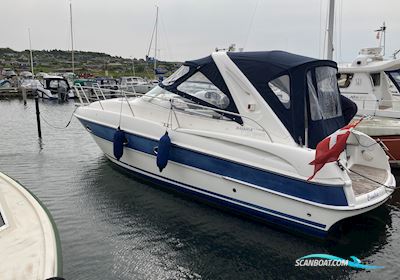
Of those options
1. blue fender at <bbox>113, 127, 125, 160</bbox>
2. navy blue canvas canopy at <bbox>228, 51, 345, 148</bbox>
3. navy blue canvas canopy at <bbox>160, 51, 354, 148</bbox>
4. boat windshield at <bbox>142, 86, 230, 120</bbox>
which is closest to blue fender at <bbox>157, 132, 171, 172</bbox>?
boat windshield at <bbox>142, 86, 230, 120</bbox>

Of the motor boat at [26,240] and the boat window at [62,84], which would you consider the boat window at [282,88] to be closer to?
the motor boat at [26,240]

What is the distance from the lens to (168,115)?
321 inches

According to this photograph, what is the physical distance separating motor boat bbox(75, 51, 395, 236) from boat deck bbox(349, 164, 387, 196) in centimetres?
2

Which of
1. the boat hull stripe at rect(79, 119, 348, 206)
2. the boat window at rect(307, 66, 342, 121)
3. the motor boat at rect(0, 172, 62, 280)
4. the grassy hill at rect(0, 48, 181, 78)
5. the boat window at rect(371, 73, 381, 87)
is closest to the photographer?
the motor boat at rect(0, 172, 62, 280)

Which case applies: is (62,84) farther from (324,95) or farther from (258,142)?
(258,142)

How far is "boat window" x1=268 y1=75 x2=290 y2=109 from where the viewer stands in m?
6.77

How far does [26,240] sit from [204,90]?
485cm

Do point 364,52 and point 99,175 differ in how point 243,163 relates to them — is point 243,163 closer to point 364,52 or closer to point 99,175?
point 99,175

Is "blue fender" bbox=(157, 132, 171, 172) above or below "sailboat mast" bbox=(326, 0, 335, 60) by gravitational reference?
below

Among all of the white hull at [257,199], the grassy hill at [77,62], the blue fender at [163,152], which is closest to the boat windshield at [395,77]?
the white hull at [257,199]

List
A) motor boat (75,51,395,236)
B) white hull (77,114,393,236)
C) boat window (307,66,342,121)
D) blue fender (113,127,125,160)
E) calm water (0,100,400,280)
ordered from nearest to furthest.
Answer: calm water (0,100,400,280), white hull (77,114,393,236), motor boat (75,51,395,236), boat window (307,66,342,121), blue fender (113,127,125,160)

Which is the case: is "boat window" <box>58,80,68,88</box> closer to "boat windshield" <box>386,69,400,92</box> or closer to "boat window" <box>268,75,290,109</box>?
"boat windshield" <box>386,69,400,92</box>

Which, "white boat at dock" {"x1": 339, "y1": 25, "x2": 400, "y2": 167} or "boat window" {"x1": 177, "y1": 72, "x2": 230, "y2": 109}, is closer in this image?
"boat window" {"x1": 177, "y1": 72, "x2": 230, "y2": 109}
